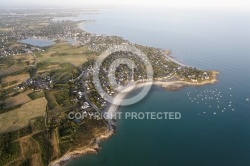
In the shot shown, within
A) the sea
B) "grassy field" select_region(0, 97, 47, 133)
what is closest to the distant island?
"grassy field" select_region(0, 97, 47, 133)

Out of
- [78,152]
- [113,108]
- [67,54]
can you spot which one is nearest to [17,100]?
[113,108]

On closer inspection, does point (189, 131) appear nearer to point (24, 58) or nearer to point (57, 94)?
point (57, 94)

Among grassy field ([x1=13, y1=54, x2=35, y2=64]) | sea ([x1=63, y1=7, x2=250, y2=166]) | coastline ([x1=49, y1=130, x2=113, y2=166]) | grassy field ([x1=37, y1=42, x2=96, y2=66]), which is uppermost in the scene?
grassy field ([x1=37, y1=42, x2=96, y2=66])

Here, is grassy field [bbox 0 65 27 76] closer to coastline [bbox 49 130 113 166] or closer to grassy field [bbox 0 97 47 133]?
grassy field [bbox 0 97 47 133]

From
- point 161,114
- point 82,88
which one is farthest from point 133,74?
point 161,114

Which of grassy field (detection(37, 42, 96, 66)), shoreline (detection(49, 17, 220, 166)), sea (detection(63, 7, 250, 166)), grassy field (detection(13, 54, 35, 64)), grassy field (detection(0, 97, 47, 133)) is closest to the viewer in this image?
shoreline (detection(49, 17, 220, 166))

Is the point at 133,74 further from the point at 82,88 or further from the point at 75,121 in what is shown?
the point at 75,121

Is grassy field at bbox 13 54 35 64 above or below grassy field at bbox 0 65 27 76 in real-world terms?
above
